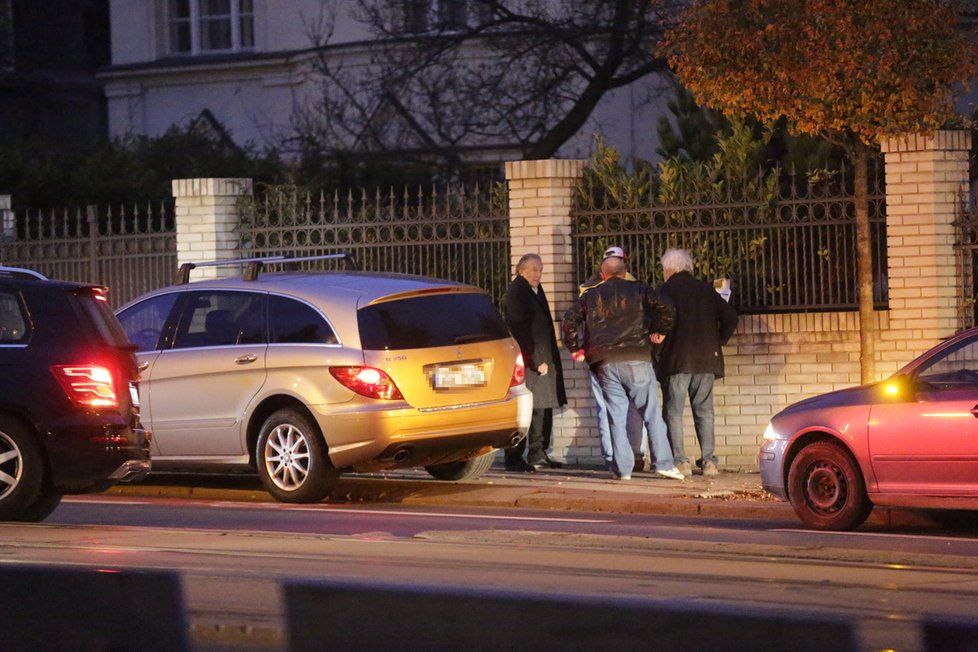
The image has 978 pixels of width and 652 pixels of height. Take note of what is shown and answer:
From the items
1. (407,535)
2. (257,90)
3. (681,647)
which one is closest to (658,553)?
(407,535)

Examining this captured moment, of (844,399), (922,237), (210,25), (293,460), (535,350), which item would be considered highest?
(210,25)

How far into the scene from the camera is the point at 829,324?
1587cm

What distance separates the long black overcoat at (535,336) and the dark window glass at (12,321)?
16.5 ft

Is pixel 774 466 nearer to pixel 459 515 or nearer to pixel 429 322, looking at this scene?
pixel 459 515

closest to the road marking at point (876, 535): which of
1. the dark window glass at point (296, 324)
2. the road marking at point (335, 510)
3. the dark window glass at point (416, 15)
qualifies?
the road marking at point (335, 510)

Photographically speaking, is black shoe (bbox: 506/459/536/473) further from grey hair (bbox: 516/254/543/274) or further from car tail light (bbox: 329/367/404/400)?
car tail light (bbox: 329/367/404/400)

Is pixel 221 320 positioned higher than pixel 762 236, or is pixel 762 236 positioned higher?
pixel 762 236

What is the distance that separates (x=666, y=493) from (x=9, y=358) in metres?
5.10

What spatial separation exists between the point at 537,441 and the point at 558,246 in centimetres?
195

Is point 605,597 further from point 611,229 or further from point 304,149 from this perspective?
point 304,149

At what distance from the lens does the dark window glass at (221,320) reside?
13859 millimetres

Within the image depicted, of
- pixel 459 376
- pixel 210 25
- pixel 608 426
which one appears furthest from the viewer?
pixel 210 25

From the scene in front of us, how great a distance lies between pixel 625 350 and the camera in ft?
48.3

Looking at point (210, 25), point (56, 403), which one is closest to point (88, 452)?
point (56, 403)
